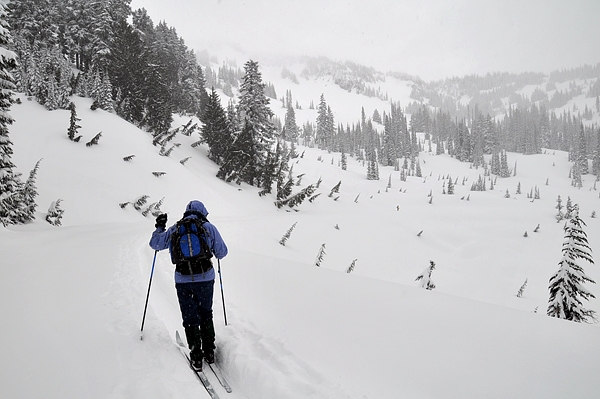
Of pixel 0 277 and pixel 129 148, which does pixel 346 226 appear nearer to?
pixel 129 148

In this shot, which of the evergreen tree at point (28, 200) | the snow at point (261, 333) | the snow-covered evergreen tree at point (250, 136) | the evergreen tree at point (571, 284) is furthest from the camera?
the snow-covered evergreen tree at point (250, 136)

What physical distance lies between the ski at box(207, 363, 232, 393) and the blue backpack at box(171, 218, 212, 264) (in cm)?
171

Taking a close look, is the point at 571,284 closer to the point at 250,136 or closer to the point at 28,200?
the point at 28,200

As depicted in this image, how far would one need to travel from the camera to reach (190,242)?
448 cm

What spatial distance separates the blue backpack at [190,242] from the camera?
4.46m

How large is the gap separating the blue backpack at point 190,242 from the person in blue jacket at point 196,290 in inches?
2.9

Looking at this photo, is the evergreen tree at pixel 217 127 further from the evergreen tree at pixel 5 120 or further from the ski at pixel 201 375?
the ski at pixel 201 375

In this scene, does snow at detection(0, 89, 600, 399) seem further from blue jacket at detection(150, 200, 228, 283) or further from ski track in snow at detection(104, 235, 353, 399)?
blue jacket at detection(150, 200, 228, 283)

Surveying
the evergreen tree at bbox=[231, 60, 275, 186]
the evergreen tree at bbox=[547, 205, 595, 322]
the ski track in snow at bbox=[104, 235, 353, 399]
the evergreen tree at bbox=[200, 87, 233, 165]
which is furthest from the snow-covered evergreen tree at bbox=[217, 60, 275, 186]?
the evergreen tree at bbox=[547, 205, 595, 322]

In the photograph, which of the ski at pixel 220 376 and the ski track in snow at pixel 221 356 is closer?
the ski track in snow at pixel 221 356

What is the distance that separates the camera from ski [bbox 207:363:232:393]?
13.7 feet

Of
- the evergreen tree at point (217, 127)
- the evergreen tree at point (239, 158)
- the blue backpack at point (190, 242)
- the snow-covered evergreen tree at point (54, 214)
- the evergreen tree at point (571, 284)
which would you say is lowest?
the evergreen tree at point (571, 284)

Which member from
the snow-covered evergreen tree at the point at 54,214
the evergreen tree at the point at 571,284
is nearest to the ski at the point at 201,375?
the evergreen tree at the point at 571,284

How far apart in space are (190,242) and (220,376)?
2.05 metres
